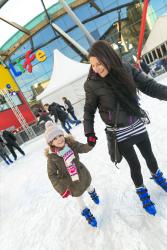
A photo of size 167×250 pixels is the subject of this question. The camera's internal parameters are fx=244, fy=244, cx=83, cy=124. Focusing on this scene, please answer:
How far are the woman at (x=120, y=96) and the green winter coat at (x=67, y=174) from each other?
321mm

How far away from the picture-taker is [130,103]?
68.0 inches

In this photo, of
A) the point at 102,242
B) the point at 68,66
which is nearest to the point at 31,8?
the point at 68,66

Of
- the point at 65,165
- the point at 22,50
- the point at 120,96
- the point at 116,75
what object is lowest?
the point at 65,165

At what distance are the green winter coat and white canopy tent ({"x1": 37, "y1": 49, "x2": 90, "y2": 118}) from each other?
32.9ft

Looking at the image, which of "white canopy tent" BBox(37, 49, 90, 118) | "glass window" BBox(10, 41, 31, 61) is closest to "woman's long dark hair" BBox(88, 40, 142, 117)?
"white canopy tent" BBox(37, 49, 90, 118)

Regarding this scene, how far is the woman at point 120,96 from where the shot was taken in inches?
63.6

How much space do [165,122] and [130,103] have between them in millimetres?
2698

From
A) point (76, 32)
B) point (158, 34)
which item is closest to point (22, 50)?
point (76, 32)

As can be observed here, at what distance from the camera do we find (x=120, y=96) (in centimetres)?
167

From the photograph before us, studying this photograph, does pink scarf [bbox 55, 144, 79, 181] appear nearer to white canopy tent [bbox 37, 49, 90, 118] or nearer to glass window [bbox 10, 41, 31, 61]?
white canopy tent [bbox 37, 49, 90, 118]

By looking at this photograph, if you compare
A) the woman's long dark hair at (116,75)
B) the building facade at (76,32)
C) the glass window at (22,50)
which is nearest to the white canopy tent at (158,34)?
the building facade at (76,32)

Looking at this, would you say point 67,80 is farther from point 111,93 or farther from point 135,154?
point 111,93

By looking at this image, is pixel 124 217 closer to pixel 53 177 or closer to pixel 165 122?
pixel 53 177

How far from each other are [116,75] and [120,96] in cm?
15
